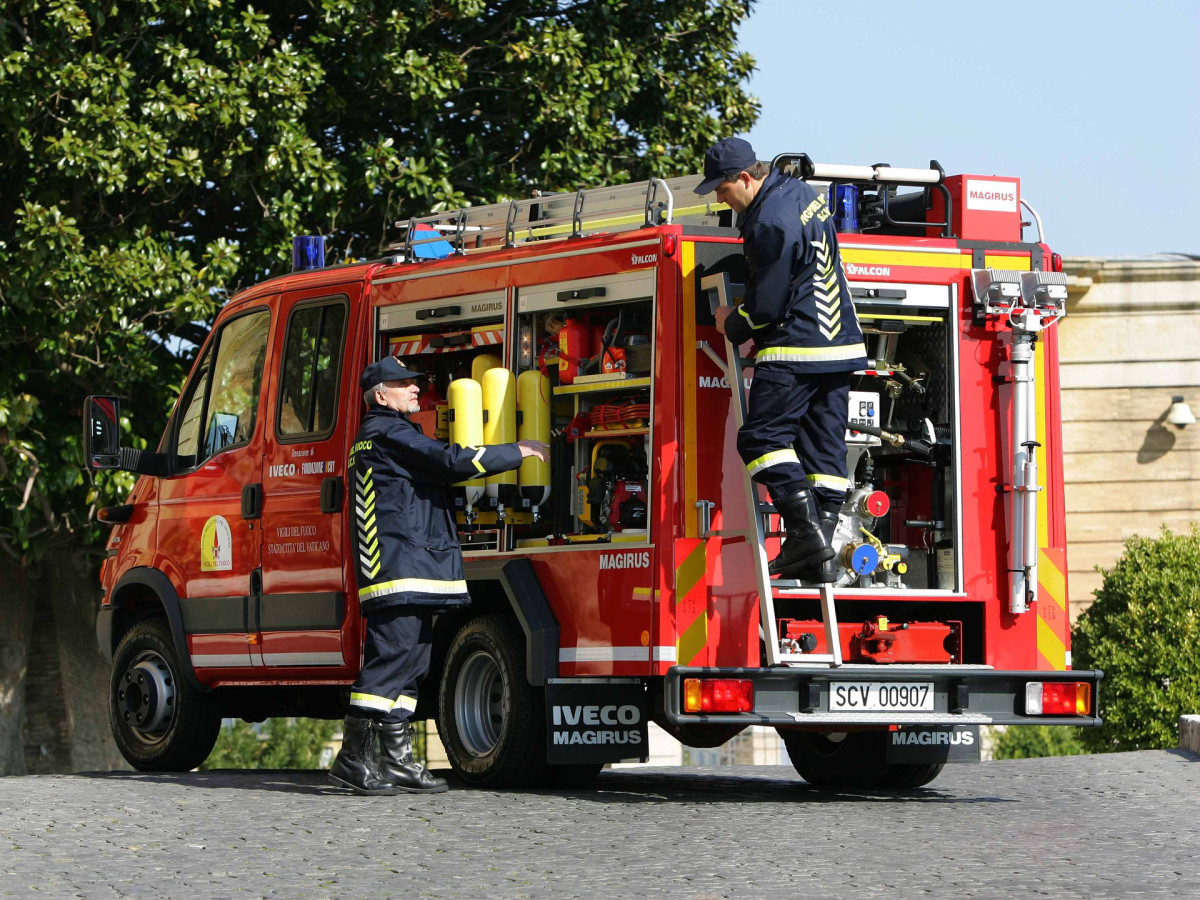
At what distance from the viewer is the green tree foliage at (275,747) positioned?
28922mm

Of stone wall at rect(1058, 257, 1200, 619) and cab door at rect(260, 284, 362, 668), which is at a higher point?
stone wall at rect(1058, 257, 1200, 619)

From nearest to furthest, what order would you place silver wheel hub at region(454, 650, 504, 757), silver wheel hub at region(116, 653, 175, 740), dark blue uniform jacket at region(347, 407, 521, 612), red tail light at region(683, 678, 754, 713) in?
red tail light at region(683, 678, 754, 713) < dark blue uniform jacket at region(347, 407, 521, 612) < silver wheel hub at region(454, 650, 504, 757) < silver wheel hub at region(116, 653, 175, 740)

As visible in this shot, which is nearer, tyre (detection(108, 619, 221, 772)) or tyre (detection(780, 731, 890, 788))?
tyre (detection(780, 731, 890, 788))

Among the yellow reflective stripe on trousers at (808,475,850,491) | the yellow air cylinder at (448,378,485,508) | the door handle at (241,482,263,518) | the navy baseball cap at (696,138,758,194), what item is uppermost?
the navy baseball cap at (696,138,758,194)

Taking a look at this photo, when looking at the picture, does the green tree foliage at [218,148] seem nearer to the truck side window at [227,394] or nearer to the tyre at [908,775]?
the truck side window at [227,394]

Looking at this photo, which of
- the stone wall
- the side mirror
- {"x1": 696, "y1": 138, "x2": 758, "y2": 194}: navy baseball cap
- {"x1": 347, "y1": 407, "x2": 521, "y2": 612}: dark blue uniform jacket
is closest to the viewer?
{"x1": 696, "y1": 138, "x2": 758, "y2": 194}: navy baseball cap

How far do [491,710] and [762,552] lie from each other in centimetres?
164

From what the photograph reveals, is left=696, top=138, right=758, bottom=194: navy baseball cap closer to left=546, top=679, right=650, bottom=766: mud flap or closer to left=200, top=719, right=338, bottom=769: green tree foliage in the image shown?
left=546, top=679, right=650, bottom=766: mud flap

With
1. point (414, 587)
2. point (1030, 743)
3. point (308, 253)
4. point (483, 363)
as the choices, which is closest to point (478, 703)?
point (414, 587)

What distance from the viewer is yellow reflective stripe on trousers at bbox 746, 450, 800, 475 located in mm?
8148

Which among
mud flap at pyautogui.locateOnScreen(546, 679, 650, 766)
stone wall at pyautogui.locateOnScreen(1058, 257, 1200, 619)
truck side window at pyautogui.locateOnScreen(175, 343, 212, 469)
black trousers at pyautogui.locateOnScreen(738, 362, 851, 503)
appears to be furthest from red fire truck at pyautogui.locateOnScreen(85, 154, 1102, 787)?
stone wall at pyautogui.locateOnScreen(1058, 257, 1200, 619)

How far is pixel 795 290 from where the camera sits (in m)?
8.23

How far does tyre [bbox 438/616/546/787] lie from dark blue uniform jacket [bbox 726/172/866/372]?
5.84 feet

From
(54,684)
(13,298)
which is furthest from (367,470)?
(54,684)
